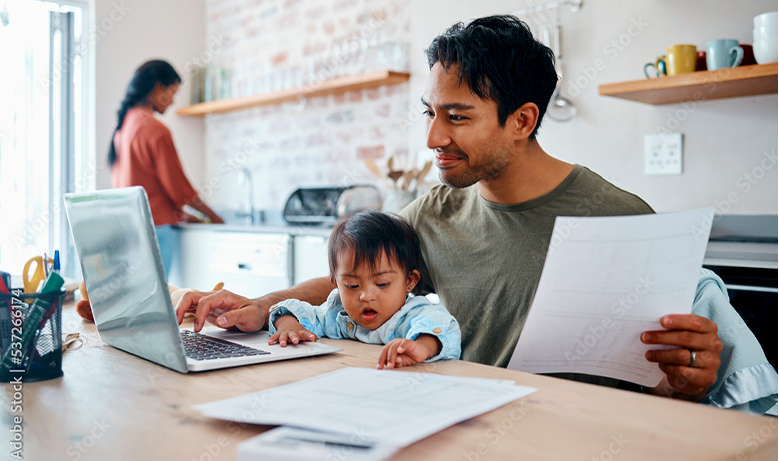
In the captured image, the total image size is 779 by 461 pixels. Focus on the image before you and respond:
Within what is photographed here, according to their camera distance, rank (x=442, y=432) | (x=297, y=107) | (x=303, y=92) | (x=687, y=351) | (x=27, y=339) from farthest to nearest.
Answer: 1. (x=297, y=107)
2. (x=303, y=92)
3. (x=687, y=351)
4. (x=27, y=339)
5. (x=442, y=432)

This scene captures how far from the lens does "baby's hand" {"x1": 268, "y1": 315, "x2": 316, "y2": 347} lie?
1.04 meters

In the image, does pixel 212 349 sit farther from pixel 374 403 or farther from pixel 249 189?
pixel 249 189

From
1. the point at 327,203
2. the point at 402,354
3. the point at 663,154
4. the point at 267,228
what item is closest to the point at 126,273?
the point at 402,354

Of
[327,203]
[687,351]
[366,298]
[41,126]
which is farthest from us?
[41,126]

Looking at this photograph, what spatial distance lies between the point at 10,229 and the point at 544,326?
422 centimetres

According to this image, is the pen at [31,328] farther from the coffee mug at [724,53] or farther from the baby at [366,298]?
the coffee mug at [724,53]

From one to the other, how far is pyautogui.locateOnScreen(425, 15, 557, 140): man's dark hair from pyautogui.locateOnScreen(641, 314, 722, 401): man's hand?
1.97ft

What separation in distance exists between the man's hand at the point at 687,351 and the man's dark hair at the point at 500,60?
1.97 feet

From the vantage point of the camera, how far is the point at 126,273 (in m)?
0.89

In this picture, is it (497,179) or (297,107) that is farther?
(297,107)

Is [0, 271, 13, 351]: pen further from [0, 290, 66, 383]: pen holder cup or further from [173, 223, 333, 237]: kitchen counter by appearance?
[173, 223, 333, 237]: kitchen counter

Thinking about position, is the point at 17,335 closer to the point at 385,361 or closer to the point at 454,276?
the point at 385,361

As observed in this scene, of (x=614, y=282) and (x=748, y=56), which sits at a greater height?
(x=748, y=56)

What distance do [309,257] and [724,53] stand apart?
1.87 meters
